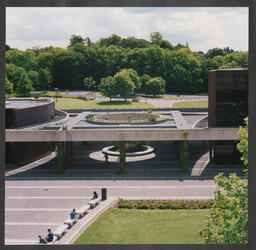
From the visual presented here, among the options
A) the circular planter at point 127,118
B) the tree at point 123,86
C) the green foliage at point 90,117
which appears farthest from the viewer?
the tree at point 123,86

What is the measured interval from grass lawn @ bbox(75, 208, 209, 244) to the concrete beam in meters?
9.56

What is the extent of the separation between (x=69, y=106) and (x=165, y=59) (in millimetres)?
34373

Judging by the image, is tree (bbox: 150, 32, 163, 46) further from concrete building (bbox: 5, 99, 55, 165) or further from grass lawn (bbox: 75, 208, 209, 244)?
grass lawn (bbox: 75, 208, 209, 244)

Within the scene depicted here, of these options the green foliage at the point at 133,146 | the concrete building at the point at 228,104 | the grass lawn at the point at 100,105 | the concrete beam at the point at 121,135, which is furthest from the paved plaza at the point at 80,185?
the grass lawn at the point at 100,105

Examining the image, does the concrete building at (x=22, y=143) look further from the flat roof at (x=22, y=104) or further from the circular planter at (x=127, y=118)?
the circular planter at (x=127, y=118)

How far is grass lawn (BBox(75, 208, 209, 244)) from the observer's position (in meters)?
20.0

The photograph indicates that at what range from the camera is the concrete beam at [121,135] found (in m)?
33.0

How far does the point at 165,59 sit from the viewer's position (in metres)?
87.8

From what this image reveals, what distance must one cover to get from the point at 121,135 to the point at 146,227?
12352 millimetres

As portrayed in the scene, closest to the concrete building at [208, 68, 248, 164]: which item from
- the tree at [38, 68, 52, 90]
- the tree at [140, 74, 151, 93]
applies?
the tree at [140, 74, 151, 93]

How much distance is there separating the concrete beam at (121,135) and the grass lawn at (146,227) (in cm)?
956

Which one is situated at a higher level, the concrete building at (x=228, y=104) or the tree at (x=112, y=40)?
the tree at (x=112, y=40)

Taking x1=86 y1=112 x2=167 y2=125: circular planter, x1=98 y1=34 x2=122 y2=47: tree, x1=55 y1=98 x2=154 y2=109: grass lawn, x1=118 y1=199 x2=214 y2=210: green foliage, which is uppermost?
x1=98 y1=34 x2=122 y2=47: tree
